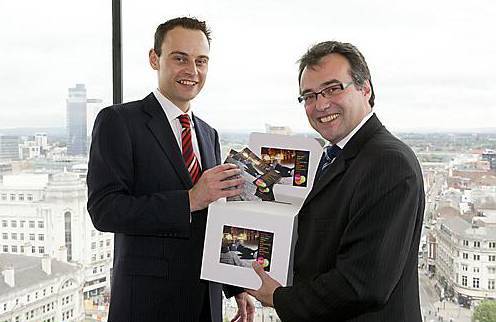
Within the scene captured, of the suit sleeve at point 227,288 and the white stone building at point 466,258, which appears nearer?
the suit sleeve at point 227,288

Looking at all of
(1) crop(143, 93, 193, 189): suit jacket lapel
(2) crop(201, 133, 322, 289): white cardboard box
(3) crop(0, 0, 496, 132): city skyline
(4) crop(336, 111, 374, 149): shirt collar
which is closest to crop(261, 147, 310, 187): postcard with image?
(2) crop(201, 133, 322, 289): white cardboard box

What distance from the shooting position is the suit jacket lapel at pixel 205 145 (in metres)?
2.44

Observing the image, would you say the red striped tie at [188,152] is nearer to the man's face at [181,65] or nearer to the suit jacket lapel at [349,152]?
the man's face at [181,65]

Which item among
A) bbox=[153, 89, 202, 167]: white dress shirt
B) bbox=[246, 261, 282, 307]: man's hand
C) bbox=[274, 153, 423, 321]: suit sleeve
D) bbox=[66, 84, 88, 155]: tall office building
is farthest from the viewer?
bbox=[66, 84, 88, 155]: tall office building

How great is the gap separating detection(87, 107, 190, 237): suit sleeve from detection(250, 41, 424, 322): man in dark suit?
1.34ft

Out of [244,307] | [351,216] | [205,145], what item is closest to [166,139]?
[205,145]

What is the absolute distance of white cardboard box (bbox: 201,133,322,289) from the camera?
6.23 feet

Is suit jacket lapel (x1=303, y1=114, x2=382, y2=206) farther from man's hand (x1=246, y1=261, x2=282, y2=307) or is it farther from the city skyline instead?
the city skyline

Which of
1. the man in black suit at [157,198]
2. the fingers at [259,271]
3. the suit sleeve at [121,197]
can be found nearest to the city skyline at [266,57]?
the man in black suit at [157,198]

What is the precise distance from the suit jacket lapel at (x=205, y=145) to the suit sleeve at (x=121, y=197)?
26 cm

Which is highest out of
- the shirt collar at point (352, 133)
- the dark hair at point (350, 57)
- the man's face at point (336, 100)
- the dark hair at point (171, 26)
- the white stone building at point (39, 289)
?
the dark hair at point (171, 26)

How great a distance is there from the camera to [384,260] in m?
1.60

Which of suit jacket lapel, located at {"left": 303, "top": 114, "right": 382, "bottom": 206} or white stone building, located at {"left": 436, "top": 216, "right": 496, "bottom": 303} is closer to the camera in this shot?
suit jacket lapel, located at {"left": 303, "top": 114, "right": 382, "bottom": 206}

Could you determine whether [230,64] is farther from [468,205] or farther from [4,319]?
[4,319]
